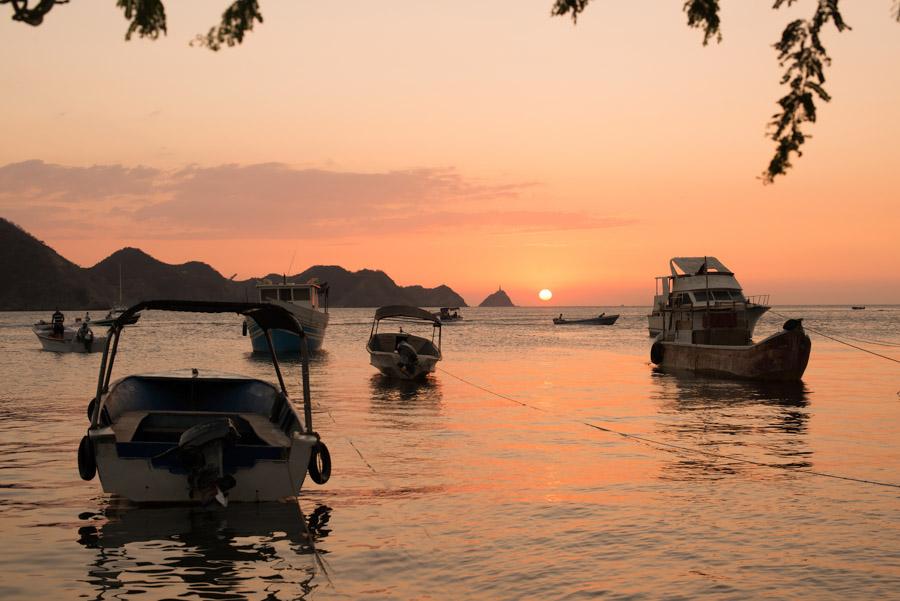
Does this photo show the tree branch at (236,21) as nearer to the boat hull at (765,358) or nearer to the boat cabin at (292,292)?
the boat hull at (765,358)

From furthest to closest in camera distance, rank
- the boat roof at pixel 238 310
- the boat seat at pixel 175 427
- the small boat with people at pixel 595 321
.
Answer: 1. the small boat with people at pixel 595 321
2. the boat seat at pixel 175 427
3. the boat roof at pixel 238 310

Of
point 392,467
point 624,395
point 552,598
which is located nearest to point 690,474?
point 392,467

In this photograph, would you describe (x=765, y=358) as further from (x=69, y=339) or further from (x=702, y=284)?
(x=69, y=339)

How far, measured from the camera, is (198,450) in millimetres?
12992

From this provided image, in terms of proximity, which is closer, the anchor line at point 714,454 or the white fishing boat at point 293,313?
the anchor line at point 714,454

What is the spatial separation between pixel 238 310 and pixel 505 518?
5648 mm

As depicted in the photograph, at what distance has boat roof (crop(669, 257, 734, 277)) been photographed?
48.3m

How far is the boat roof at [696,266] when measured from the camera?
48281 millimetres

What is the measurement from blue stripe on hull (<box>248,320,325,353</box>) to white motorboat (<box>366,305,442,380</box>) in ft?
60.6

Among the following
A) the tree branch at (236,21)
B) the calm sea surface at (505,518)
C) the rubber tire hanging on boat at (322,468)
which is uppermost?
the tree branch at (236,21)

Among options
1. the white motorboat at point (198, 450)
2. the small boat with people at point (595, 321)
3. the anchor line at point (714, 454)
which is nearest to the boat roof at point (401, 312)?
the anchor line at point (714, 454)

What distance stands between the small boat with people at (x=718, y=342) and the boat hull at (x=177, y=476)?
29381 mm

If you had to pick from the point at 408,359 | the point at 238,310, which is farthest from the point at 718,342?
the point at 238,310

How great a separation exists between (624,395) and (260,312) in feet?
74.2
